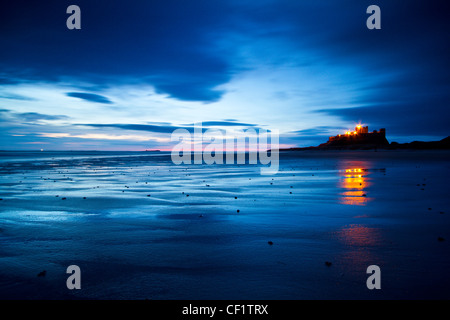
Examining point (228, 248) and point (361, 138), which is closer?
point (228, 248)

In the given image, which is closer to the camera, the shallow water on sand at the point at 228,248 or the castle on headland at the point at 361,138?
the shallow water on sand at the point at 228,248

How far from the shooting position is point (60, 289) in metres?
4.33

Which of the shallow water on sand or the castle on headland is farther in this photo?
the castle on headland

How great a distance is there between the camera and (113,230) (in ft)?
24.2

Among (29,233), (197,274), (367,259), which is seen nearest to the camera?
(197,274)
